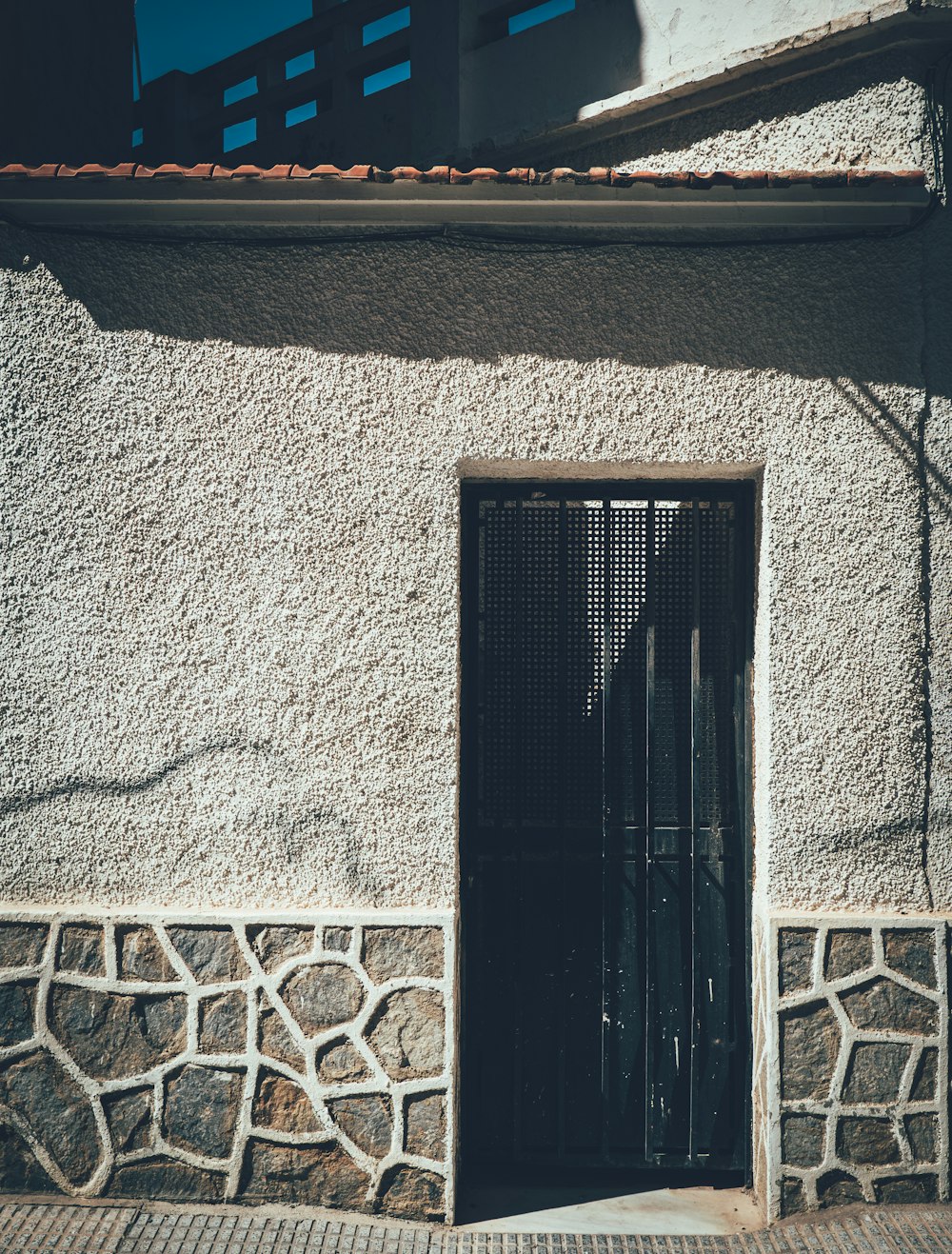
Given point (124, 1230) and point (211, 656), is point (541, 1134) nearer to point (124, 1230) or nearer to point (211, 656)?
point (124, 1230)

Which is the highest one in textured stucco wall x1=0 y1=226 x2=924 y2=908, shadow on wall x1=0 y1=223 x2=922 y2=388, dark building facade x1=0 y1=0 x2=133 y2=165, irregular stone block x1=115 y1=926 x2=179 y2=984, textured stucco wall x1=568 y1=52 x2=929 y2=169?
dark building facade x1=0 y1=0 x2=133 y2=165

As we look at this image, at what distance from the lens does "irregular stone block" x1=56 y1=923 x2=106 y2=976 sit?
4.39 meters

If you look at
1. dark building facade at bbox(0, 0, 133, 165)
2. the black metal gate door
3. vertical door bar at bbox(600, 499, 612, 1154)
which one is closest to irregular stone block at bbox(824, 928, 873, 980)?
the black metal gate door

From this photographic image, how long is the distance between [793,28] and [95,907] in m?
5.62

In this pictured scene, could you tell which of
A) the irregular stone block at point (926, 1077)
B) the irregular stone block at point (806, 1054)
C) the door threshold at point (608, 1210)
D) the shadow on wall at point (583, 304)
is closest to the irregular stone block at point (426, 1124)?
the door threshold at point (608, 1210)

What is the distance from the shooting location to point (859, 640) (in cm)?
440

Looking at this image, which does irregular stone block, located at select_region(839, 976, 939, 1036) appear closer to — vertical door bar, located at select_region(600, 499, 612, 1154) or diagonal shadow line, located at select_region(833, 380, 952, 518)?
vertical door bar, located at select_region(600, 499, 612, 1154)

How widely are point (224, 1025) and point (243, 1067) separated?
0.20m

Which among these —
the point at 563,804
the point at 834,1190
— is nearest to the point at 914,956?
the point at 834,1190

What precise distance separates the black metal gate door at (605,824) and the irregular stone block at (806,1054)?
0.32 m

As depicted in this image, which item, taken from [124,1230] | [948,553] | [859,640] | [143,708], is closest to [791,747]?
[859,640]

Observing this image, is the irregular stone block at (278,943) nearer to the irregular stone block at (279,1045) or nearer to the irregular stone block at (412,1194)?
the irregular stone block at (279,1045)

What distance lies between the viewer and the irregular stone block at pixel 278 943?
170 inches

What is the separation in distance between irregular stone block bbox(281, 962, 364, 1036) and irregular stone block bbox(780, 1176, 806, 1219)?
2006 millimetres
